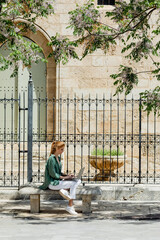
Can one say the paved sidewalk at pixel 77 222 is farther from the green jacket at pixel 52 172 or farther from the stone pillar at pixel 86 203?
the green jacket at pixel 52 172

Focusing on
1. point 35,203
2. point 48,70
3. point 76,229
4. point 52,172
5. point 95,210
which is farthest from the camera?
point 48,70

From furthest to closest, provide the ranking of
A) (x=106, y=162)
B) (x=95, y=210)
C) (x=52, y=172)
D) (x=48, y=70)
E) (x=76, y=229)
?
(x=48, y=70) → (x=106, y=162) → (x=95, y=210) → (x=52, y=172) → (x=76, y=229)

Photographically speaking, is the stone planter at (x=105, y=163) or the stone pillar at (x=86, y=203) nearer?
the stone pillar at (x=86, y=203)

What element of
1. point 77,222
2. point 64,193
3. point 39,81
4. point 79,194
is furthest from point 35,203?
point 39,81

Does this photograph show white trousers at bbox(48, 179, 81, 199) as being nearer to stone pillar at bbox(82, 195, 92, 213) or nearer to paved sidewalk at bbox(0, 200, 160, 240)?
stone pillar at bbox(82, 195, 92, 213)

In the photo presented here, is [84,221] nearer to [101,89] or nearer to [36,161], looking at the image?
[36,161]

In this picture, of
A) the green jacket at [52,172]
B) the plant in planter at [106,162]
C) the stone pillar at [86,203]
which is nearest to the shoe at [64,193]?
the green jacket at [52,172]

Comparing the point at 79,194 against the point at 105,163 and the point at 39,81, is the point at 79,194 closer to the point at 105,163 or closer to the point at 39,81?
the point at 105,163

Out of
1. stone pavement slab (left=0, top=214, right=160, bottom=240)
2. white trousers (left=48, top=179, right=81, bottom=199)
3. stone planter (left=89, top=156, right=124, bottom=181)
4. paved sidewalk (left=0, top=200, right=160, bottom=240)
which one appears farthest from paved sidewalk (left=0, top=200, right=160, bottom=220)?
stone planter (left=89, top=156, right=124, bottom=181)

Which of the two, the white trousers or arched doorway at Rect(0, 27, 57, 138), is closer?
the white trousers

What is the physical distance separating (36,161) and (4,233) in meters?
7.79

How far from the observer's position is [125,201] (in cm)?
1325

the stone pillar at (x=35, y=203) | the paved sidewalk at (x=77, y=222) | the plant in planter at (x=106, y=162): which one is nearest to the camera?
the paved sidewalk at (x=77, y=222)

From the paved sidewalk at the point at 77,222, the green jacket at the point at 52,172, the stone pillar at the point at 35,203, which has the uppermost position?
the green jacket at the point at 52,172
